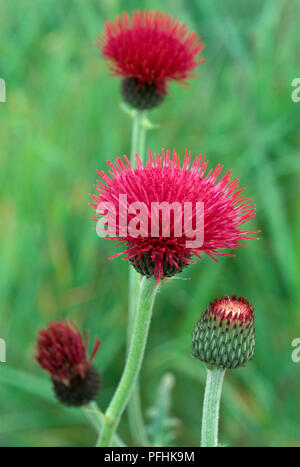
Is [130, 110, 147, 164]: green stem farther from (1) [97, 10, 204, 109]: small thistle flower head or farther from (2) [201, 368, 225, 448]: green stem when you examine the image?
(2) [201, 368, 225, 448]: green stem

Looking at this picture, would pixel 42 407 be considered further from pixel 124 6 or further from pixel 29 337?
pixel 124 6

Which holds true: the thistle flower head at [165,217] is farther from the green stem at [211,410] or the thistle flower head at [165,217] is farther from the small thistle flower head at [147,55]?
the small thistle flower head at [147,55]

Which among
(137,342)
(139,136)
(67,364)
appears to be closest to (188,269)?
(139,136)

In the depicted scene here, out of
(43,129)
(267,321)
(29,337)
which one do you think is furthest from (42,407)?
(43,129)

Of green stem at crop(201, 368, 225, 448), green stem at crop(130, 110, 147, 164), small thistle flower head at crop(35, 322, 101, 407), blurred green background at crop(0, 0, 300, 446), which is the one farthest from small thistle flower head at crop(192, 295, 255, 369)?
blurred green background at crop(0, 0, 300, 446)

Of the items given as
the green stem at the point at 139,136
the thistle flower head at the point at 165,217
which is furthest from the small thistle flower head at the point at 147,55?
the thistle flower head at the point at 165,217

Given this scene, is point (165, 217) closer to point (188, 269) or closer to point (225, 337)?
point (225, 337)
